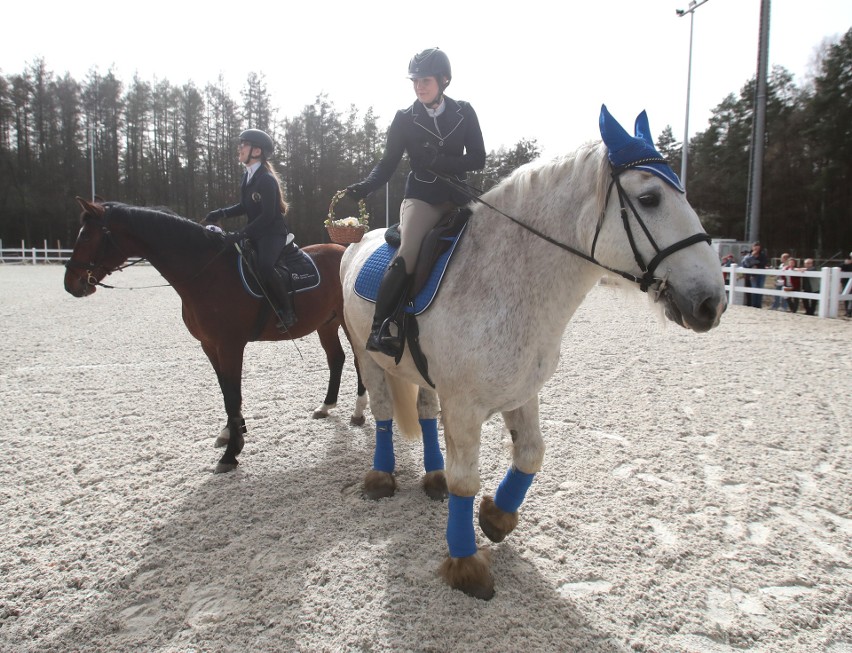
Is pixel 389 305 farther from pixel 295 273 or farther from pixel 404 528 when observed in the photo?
pixel 295 273

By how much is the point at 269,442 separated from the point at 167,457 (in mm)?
848

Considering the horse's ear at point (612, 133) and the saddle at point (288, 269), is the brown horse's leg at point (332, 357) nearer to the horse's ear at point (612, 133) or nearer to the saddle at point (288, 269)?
the saddle at point (288, 269)

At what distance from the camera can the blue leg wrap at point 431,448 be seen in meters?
3.72

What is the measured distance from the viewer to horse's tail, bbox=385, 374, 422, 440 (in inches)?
143

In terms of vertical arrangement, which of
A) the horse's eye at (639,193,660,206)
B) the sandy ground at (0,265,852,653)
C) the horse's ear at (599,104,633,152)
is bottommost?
the sandy ground at (0,265,852,653)

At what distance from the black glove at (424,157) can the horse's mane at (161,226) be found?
2.50m

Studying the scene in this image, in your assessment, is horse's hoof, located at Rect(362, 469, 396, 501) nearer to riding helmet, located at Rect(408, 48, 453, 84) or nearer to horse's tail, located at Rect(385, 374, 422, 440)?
horse's tail, located at Rect(385, 374, 422, 440)

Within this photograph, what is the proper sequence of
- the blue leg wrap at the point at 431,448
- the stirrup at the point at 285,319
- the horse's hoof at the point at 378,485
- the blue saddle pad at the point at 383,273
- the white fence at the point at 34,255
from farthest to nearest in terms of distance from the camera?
the white fence at the point at 34,255
the stirrup at the point at 285,319
the blue leg wrap at the point at 431,448
the horse's hoof at the point at 378,485
the blue saddle pad at the point at 383,273

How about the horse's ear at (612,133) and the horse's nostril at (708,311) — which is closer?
the horse's nostril at (708,311)

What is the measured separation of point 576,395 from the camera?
6.02 m

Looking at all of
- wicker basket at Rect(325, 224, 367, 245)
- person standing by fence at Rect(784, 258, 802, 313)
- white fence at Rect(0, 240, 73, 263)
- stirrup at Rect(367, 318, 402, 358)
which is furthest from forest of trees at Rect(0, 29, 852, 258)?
stirrup at Rect(367, 318, 402, 358)

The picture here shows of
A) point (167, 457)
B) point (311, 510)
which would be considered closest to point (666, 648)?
point (311, 510)

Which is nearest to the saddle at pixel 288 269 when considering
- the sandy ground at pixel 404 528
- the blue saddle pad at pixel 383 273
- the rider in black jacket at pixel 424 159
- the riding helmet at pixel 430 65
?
the sandy ground at pixel 404 528

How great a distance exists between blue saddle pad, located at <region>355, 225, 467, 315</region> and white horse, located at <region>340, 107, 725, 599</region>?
5 centimetres
